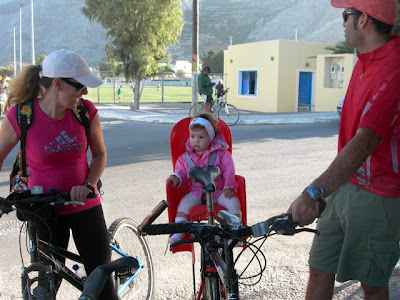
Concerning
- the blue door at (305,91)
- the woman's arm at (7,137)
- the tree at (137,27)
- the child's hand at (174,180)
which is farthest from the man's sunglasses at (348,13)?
the blue door at (305,91)

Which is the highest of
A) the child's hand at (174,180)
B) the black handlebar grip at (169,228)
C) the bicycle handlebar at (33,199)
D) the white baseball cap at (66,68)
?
the white baseball cap at (66,68)

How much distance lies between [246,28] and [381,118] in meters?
163

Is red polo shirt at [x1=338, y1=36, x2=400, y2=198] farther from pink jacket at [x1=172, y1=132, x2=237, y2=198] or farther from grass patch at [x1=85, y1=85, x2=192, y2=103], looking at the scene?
grass patch at [x1=85, y1=85, x2=192, y2=103]

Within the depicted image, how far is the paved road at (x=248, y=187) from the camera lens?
386 cm

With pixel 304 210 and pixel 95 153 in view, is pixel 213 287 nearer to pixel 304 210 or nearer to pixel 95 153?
pixel 304 210

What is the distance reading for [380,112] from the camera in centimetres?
215

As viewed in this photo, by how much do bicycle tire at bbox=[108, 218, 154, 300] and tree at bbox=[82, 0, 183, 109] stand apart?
58.7 feet

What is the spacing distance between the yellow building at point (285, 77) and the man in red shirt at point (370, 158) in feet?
66.6

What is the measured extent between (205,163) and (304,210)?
1.78m

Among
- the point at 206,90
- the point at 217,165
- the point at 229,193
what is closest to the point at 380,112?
the point at 229,193

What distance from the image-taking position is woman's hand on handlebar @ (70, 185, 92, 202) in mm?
2578

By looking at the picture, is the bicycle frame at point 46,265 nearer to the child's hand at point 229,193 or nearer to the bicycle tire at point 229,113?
the child's hand at point 229,193

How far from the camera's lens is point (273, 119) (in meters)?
17.8

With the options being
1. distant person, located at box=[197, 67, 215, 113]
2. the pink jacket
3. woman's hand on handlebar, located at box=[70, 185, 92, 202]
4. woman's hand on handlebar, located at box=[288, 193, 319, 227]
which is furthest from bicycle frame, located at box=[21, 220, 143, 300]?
distant person, located at box=[197, 67, 215, 113]
